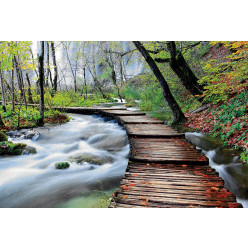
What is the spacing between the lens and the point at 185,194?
92.7 inches

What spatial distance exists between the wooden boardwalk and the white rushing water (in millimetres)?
810

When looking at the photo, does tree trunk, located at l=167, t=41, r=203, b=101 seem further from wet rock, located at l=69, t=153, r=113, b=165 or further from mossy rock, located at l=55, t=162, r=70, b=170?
mossy rock, located at l=55, t=162, r=70, b=170

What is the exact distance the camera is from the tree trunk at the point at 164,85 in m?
6.39

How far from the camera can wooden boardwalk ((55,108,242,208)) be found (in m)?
2.21

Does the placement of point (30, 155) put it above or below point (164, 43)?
below

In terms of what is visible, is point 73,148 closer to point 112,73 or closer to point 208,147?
point 208,147

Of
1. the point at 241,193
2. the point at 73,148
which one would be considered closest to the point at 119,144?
the point at 73,148

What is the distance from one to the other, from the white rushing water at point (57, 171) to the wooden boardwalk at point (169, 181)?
2.66ft

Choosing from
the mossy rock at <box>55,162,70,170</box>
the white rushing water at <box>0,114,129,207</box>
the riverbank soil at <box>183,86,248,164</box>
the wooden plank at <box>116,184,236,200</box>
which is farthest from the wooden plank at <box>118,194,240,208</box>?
the mossy rock at <box>55,162,70,170</box>

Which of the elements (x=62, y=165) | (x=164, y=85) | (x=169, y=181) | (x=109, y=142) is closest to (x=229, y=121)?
(x=164, y=85)

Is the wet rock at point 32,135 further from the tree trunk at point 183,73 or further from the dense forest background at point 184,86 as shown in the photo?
the tree trunk at point 183,73

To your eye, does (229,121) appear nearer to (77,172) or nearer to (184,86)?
(184,86)
